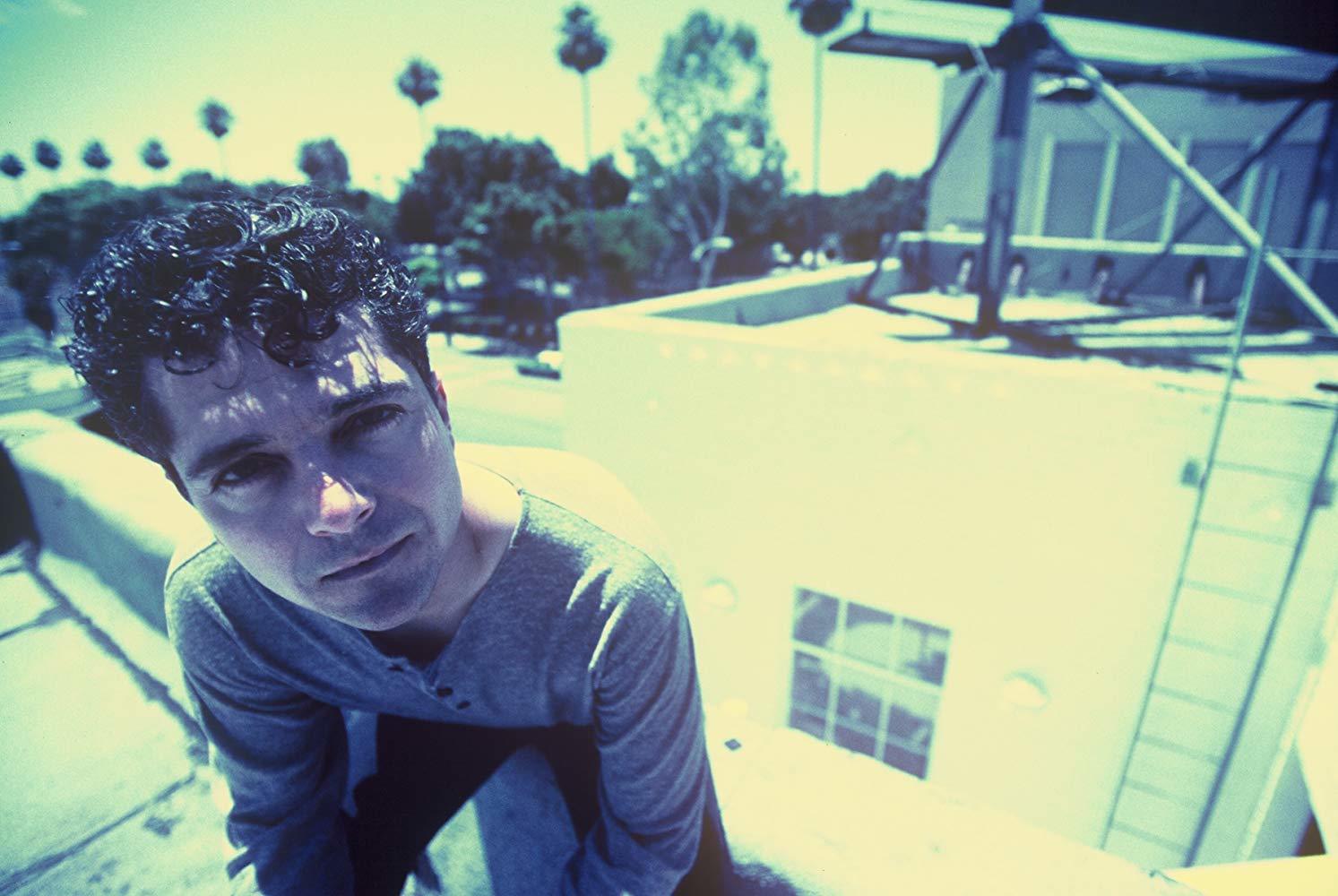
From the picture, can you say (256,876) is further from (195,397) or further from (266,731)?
(195,397)

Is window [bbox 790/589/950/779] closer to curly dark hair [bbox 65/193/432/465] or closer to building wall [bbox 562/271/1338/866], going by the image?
building wall [bbox 562/271/1338/866]

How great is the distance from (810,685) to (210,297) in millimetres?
5472

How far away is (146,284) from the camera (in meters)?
1.04

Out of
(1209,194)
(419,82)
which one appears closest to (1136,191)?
(1209,194)

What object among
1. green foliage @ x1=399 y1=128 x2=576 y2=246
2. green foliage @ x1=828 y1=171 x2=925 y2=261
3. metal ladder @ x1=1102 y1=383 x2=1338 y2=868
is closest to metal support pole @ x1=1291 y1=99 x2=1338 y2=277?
metal ladder @ x1=1102 y1=383 x2=1338 y2=868

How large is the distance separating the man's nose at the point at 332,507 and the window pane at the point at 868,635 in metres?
4.44

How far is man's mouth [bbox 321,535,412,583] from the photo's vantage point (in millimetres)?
Answer: 1082

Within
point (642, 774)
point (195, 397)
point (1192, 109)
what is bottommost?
point (642, 774)

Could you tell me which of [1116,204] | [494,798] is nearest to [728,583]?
[494,798]

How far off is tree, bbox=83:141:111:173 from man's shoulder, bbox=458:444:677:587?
130 cm

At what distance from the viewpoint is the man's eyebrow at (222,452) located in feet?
3.29

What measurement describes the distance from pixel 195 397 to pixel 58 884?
1393 mm

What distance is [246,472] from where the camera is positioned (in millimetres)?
1042

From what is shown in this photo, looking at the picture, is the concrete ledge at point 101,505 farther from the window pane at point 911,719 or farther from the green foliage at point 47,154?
the window pane at point 911,719
